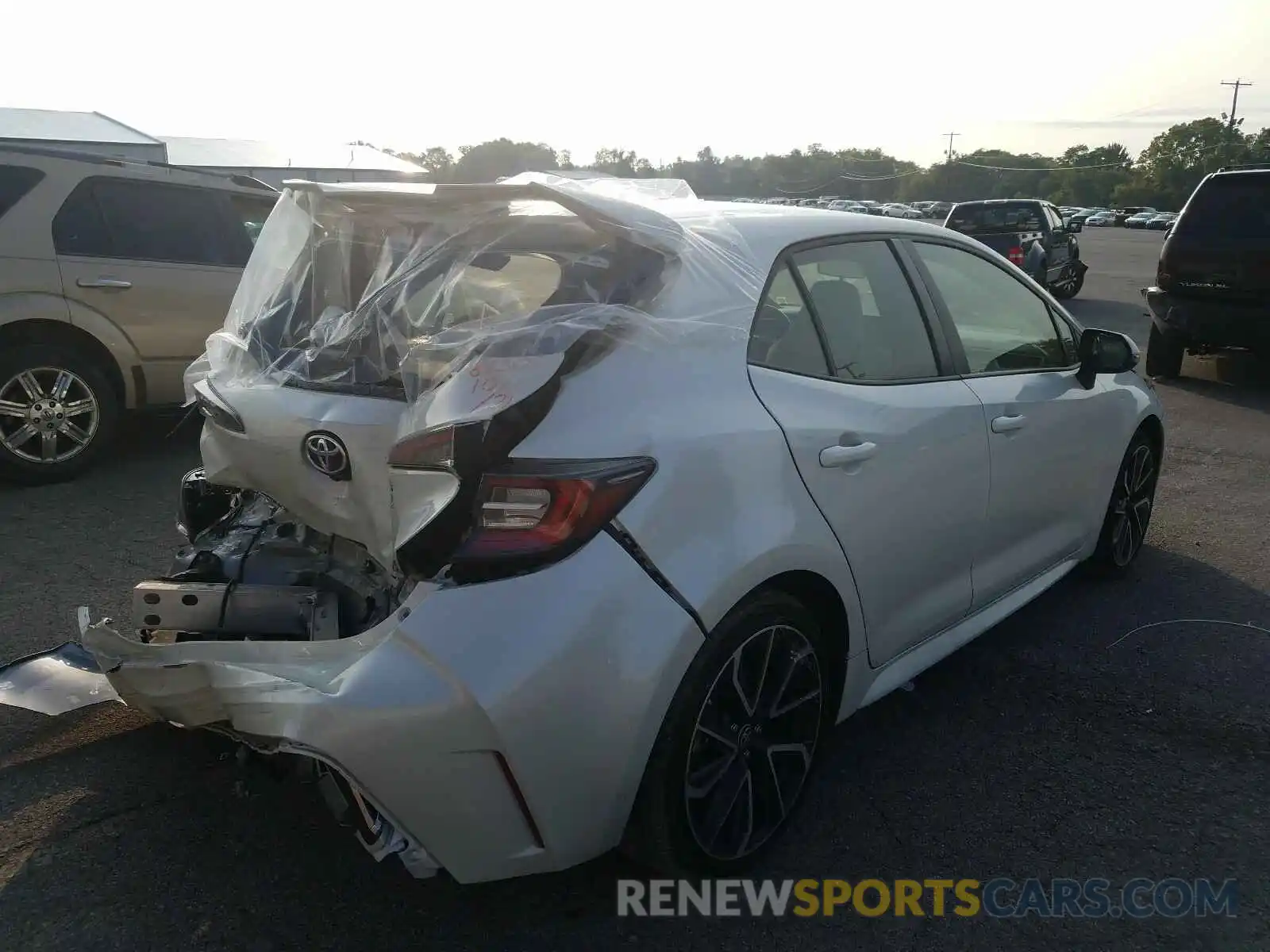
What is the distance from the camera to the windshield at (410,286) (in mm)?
2494

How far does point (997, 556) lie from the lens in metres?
3.64

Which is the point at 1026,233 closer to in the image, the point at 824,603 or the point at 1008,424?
the point at 1008,424

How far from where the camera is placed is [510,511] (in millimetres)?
2193

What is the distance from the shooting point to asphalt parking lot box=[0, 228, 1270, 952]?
254cm

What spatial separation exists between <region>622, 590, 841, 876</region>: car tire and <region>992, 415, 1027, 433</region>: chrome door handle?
3.54 feet

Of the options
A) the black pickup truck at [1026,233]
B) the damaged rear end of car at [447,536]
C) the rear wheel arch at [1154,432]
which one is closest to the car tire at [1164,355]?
the rear wheel arch at [1154,432]

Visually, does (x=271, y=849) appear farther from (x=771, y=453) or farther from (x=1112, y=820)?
(x=1112, y=820)

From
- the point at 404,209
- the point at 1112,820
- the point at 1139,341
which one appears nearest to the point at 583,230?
the point at 404,209

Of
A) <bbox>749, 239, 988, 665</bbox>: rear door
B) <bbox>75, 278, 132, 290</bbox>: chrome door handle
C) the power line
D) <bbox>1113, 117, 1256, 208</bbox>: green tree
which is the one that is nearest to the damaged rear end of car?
<bbox>749, 239, 988, 665</bbox>: rear door

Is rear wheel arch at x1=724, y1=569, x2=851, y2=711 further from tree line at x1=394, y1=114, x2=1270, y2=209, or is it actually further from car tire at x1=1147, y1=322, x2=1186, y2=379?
tree line at x1=394, y1=114, x2=1270, y2=209

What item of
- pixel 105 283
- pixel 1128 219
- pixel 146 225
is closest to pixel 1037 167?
pixel 1128 219

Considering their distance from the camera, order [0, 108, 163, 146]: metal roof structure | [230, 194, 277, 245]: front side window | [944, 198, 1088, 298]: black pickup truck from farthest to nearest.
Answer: [0, 108, 163, 146]: metal roof structure, [944, 198, 1088, 298]: black pickup truck, [230, 194, 277, 245]: front side window

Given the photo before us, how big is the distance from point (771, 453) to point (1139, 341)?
489 inches

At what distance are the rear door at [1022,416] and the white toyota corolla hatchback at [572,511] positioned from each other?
28mm
